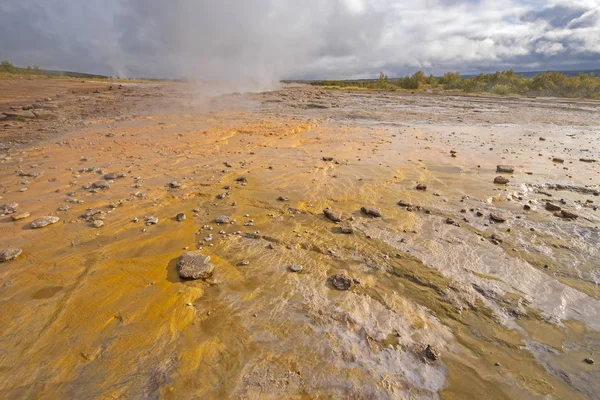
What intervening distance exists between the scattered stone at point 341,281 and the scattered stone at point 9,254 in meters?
4.02

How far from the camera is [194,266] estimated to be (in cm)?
365

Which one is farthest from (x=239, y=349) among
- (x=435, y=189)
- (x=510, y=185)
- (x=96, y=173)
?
(x=510, y=185)

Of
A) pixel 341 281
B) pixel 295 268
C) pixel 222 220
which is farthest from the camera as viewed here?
pixel 222 220

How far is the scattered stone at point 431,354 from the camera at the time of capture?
103 inches

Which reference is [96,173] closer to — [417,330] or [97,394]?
[97,394]

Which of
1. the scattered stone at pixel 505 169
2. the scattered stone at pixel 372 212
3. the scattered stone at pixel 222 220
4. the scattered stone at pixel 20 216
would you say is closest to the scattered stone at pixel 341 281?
the scattered stone at pixel 372 212

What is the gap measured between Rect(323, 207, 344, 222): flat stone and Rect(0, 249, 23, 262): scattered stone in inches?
169

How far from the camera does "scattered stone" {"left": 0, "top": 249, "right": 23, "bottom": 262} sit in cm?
378

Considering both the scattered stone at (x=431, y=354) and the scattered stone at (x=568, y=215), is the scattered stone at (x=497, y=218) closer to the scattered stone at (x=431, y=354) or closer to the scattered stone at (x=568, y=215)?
the scattered stone at (x=568, y=215)

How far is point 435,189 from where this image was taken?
636cm

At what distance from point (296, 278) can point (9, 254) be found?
3.66 meters

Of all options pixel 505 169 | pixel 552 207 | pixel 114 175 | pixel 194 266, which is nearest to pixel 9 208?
pixel 114 175

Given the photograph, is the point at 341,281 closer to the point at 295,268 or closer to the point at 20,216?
the point at 295,268

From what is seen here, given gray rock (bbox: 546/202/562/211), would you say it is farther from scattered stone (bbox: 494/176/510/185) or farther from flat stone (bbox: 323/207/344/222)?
flat stone (bbox: 323/207/344/222)
